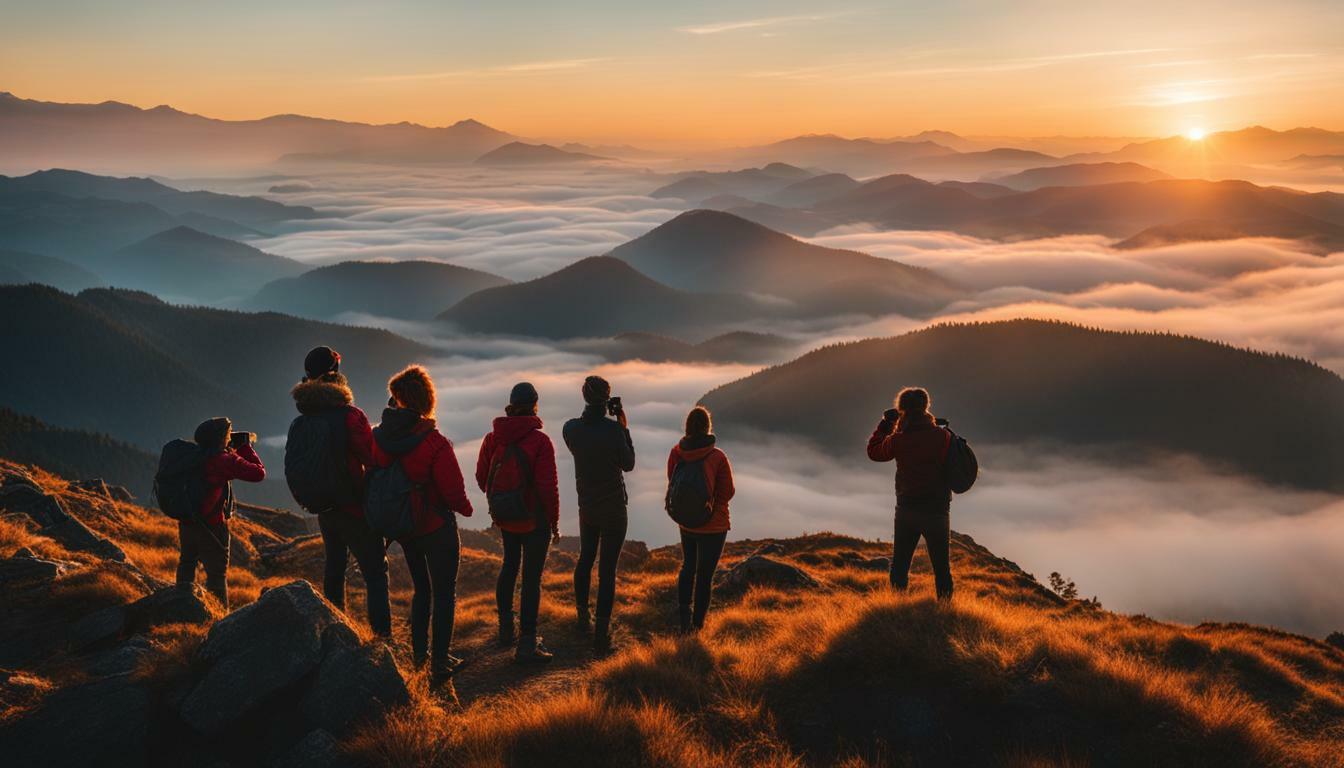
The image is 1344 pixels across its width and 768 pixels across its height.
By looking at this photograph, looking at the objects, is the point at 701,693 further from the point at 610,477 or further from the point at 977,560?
the point at 977,560

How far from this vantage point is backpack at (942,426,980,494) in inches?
365

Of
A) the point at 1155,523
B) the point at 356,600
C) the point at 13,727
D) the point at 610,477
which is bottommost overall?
the point at 1155,523

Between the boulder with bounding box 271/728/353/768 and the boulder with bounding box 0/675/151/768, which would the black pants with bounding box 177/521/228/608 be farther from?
the boulder with bounding box 271/728/353/768

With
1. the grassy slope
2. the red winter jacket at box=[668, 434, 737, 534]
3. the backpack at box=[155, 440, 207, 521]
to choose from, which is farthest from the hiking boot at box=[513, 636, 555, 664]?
the backpack at box=[155, 440, 207, 521]

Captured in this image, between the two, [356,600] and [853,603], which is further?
[356,600]

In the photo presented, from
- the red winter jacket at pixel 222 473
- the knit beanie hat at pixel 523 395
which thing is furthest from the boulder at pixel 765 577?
the red winter jacket at pixel 222 473

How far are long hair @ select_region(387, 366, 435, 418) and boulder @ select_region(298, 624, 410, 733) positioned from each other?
1.97m

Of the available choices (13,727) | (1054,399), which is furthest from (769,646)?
(1054,399)

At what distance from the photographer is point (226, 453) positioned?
346 inches

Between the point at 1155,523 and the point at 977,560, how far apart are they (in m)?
201

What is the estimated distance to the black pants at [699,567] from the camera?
923cm

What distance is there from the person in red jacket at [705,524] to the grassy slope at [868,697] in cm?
46

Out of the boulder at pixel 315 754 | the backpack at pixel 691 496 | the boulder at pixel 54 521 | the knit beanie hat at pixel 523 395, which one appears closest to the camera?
the boulder at pixel 315 754

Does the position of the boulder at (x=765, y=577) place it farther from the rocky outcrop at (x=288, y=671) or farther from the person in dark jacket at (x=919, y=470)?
the rocky outcrop at (x=288, y=671)
